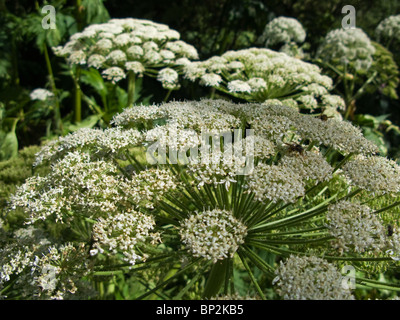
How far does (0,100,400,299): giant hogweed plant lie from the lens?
1733 mm

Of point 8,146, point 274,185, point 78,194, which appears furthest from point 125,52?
point 274,185

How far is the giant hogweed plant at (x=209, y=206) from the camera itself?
5.69ft

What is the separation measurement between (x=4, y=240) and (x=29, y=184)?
0.49 metres

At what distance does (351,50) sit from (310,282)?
18.9 ft

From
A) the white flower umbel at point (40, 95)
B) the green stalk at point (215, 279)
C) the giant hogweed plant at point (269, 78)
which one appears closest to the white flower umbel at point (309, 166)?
the green stalk at point (215, 279)

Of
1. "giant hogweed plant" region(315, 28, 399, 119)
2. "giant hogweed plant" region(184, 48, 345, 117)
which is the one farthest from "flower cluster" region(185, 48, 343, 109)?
"giant hogweed plant" region(315, 28, 399, 119)

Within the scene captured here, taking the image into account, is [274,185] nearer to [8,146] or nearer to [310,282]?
[310,282]

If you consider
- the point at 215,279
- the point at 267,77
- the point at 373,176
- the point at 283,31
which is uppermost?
the point at 283,31

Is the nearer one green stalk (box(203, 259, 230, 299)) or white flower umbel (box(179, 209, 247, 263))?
white flower umbel (box(179, 209, 247, 263))

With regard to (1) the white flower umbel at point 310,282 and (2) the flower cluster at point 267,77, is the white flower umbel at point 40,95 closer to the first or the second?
(2) the flower cluster at point 267,77

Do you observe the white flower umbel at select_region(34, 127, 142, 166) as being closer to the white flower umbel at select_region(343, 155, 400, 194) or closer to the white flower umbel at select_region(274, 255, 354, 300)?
the white flower umbel at select_region(274, 255, 354, 300)

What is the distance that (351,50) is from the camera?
601 cm

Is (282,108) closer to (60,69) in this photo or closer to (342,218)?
(342,218)

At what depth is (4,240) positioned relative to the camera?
233cm
